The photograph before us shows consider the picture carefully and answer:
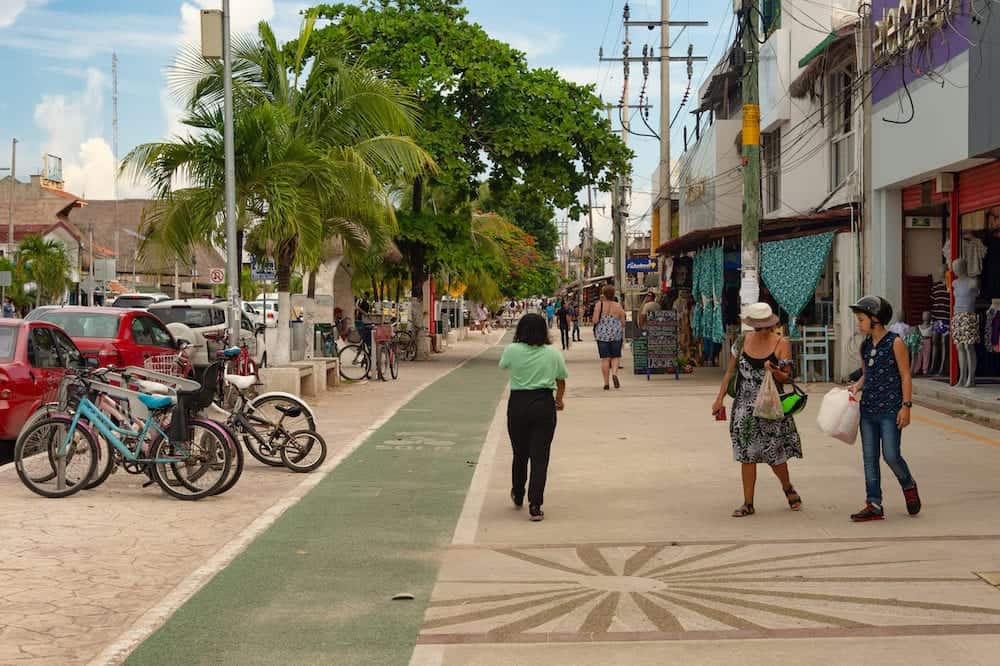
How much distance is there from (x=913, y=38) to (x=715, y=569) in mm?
13528

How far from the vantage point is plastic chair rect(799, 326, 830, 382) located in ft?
72.1

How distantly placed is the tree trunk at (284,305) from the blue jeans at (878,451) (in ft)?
43.3

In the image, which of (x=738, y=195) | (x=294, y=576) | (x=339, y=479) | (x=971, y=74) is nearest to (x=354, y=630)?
(x=294, y=576)

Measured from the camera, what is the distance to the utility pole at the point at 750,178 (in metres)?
18.7

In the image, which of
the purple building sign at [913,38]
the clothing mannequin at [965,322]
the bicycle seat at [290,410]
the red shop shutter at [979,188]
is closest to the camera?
the bicycle seat at [290,410]

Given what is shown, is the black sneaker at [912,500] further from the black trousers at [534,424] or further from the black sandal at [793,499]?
the black trousers at [534,424]

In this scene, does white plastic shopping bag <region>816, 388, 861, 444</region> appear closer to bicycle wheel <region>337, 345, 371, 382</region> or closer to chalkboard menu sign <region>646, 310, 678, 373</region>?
chalkboard menu sign <region>646, 310, 678, 373</region>

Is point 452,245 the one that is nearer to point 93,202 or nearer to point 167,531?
point 167,531

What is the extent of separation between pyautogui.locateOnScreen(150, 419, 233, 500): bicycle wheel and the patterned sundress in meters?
4.03

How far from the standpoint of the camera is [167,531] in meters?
8.88

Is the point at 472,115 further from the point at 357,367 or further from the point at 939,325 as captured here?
the point at 939,325

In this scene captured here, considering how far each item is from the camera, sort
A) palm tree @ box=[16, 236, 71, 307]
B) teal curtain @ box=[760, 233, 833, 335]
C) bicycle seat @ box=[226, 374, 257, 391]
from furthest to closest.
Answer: palm tree @ box=[16, 236, 71, 307]
teal curtain @ box=[760, 233, 833, 335]
bicycle seat @ box=[226, 374, 257, 391]

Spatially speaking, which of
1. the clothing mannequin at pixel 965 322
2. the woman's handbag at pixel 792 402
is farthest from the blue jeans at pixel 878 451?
the clothing mannequin at pixel 965 322

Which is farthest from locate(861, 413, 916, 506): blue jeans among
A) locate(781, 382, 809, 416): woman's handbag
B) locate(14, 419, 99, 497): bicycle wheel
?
locate(14, 419, 99, 497): bicycle wheel
